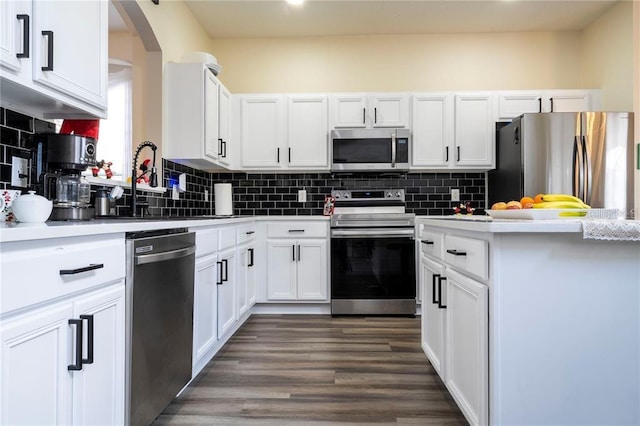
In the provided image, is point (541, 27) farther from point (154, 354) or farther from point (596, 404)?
point (154, 354)

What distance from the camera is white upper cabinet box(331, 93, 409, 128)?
12.9ft

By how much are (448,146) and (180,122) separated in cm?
249

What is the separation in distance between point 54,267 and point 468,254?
138cm

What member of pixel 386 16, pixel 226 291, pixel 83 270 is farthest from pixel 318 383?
pixel 386 16

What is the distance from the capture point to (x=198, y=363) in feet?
7.18

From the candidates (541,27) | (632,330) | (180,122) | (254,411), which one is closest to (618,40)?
(541,27)

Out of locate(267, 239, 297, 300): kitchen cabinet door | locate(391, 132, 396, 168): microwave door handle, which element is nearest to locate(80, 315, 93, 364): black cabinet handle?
locate(267, 239, 297, 300): kitchen cabinet door

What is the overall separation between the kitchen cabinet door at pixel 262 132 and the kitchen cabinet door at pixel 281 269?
837 millimetres

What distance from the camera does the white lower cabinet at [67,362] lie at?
0.94 meters

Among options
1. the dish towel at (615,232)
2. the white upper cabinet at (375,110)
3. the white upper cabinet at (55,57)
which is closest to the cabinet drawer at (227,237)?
the white upper cabinet at (55,57)

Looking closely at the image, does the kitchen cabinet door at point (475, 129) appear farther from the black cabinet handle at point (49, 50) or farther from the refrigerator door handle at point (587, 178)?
the black cabinet handle at point (49, 50)

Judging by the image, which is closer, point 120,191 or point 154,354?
point 154,354

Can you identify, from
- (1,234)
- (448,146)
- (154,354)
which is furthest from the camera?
(448,146)

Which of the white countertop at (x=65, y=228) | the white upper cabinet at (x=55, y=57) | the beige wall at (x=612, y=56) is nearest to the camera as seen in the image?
the white countertop at (x=65, y=228)
